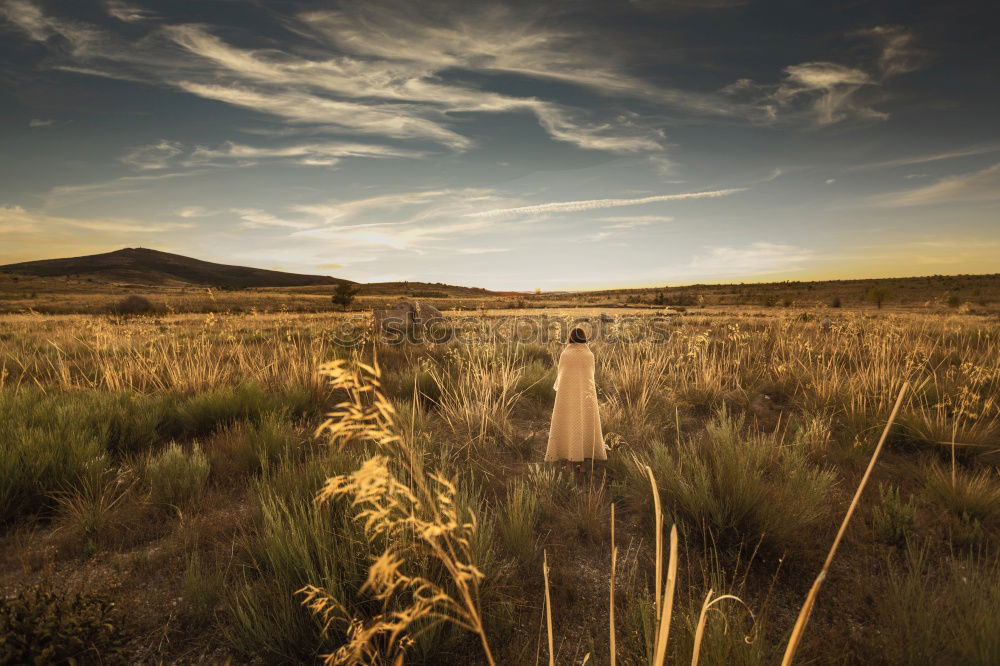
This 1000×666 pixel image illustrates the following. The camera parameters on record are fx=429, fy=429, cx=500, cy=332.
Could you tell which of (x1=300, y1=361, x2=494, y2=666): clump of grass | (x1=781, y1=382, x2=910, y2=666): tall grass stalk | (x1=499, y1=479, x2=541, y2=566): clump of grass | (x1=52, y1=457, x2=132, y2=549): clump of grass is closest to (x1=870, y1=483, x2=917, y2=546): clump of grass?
(x1=499, y1=479, x2=541, y2=566): clump of grass

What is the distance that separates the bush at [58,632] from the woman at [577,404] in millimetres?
3200

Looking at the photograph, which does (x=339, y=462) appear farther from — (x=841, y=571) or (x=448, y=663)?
(x=841, y=571)

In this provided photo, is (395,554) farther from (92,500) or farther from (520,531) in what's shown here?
(92,500)

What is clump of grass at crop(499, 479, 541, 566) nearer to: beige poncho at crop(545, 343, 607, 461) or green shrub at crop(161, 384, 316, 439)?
beige poncho at crop(545, 343, 607, 461)

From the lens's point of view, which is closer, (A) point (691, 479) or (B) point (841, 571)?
(B) point (841, 571)

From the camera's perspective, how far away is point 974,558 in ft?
9.30

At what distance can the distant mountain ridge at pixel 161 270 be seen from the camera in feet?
403

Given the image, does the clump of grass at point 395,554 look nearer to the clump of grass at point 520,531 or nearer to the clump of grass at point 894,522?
the clump of grass at point 520,531

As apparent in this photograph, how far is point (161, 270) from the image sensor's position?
139 m

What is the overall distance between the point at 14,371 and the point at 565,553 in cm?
970

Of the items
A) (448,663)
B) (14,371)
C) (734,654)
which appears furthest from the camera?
(14,371)

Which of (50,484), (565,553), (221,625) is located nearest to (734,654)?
(565,553)

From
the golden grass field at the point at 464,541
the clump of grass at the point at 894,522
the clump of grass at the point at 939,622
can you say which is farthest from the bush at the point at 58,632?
the clump of grass at the point at 894,522

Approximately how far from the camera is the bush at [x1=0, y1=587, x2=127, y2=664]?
168cm
